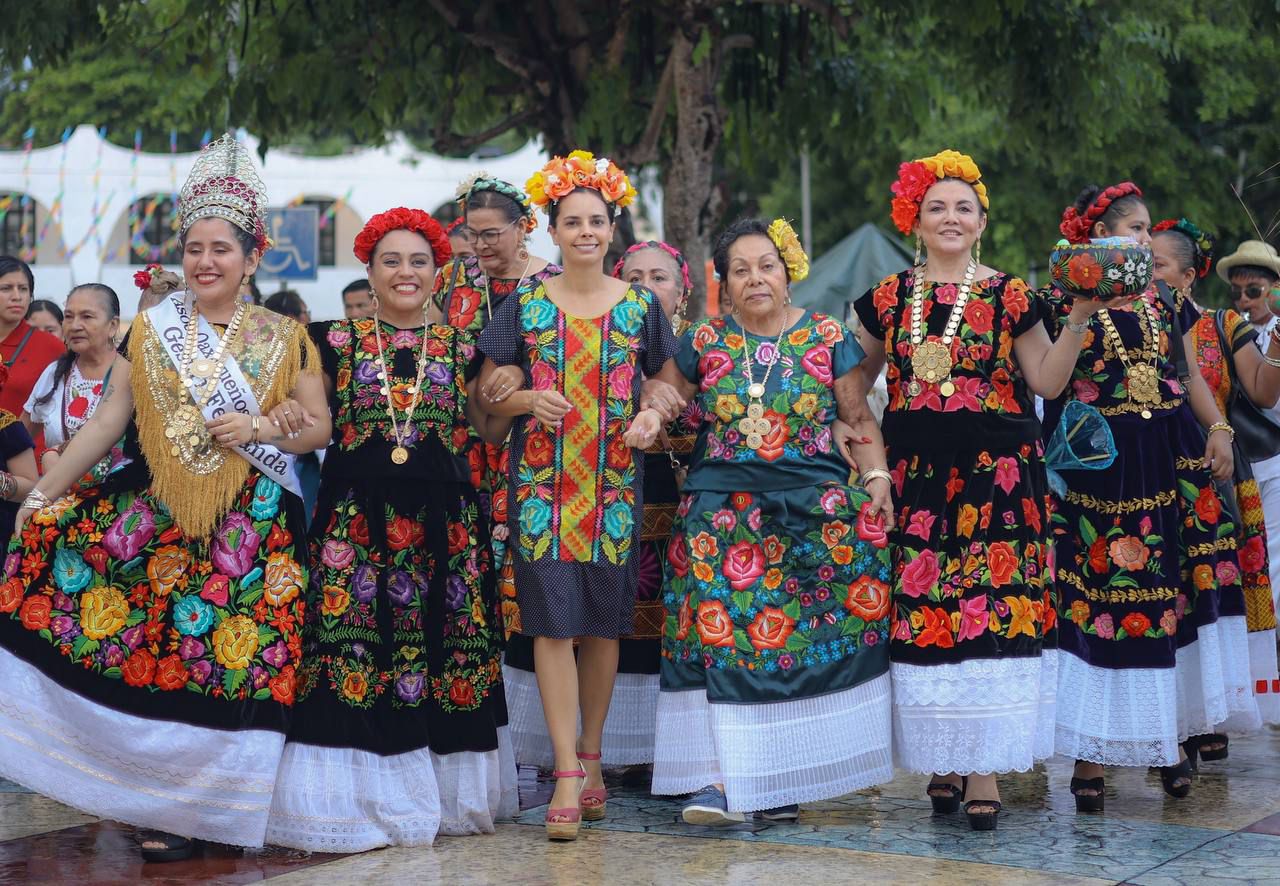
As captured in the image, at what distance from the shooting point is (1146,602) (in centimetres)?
589

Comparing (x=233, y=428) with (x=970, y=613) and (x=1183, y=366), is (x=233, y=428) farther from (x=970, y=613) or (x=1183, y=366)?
(x=1183, y=366)

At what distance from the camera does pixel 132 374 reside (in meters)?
5.34

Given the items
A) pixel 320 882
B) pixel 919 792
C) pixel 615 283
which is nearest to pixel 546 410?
pixel 615 283

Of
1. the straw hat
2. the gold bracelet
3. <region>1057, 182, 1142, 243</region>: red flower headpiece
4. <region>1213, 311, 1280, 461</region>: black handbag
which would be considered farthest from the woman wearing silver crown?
the straw hat

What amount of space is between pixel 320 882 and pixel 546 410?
1682 mm

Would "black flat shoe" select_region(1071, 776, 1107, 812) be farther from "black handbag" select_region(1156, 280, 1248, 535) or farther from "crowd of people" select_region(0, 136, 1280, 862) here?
"black handbag" select_region(1156, 280, 1248, 535)

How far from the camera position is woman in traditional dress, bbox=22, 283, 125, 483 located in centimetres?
764

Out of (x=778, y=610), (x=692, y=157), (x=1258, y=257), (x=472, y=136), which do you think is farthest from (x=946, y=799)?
(x=472, y=136)

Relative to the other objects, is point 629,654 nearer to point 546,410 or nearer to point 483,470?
point 483,470

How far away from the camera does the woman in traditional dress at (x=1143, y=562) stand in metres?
5.82

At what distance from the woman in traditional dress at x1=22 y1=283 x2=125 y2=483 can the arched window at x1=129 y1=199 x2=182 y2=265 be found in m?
24.5

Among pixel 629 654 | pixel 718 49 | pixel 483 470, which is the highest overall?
pixel 718 49

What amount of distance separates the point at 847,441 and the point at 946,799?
1304 mm

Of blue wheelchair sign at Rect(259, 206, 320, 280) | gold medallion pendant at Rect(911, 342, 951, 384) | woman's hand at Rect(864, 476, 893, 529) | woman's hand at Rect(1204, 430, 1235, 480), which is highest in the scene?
blue wheelchair sign at Rect(259, 206, 320, 280)
